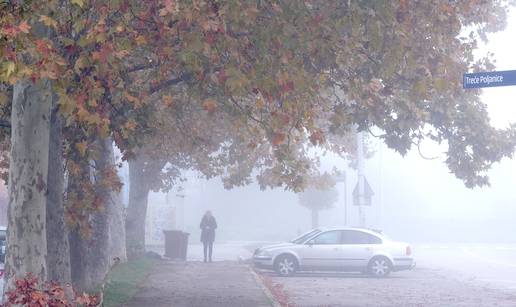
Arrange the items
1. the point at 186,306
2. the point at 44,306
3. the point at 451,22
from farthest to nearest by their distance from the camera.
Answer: the point at 186,306, the point at 451,22, the point at 44,306

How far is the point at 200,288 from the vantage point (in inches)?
710

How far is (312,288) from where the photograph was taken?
20516mm

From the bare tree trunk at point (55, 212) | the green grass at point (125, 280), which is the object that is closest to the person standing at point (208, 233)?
the green grass at point (125, 280)

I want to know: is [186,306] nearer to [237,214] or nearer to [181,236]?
[181,236]

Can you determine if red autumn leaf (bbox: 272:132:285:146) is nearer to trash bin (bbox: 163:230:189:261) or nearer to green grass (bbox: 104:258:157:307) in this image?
green grass (bbox: 104:258:157:307)

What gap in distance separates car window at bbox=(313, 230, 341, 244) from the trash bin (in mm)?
6709

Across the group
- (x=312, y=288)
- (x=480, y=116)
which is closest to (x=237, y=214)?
(x=312, y=288)

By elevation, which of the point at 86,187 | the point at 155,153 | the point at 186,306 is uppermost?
the point at 155,153

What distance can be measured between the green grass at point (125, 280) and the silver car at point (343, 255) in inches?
142

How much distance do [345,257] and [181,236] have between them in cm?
746

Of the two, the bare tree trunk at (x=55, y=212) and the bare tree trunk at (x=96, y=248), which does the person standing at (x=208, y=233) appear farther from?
the bare tree trunk at (x=55, y=212)

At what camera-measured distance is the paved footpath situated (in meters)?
15.4

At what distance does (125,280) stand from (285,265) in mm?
6444

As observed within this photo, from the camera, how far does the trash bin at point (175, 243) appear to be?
30.2 metres
